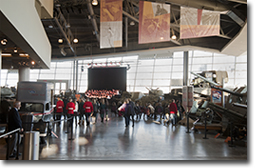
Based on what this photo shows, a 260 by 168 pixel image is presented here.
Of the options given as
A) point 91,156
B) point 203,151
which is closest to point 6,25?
point 91,156

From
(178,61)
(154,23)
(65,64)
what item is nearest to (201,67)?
(178,61)

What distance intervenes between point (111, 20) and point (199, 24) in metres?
4.09

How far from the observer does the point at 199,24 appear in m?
9.16

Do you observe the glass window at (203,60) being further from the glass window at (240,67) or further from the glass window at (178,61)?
the glass window at (240,67)

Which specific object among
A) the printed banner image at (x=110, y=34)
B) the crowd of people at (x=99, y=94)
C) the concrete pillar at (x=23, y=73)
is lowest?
the crowd of people at (x=99, y=94)

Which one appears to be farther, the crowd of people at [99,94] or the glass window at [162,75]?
the glass window at [162,75]

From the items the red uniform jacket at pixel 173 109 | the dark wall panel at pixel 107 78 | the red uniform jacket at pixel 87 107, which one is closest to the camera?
the red uniform jacket at pixel 87 107

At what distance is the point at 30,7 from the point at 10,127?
3.64 metres

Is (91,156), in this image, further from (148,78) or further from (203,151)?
(148,78)

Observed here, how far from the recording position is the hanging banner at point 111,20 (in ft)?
33.1

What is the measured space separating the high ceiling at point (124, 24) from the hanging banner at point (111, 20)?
237 centimetres

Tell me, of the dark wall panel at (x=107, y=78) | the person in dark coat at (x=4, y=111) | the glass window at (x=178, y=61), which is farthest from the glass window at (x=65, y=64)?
the person in dark coat at (x=4, y=111)

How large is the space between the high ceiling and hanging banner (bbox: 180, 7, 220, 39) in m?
1.15
